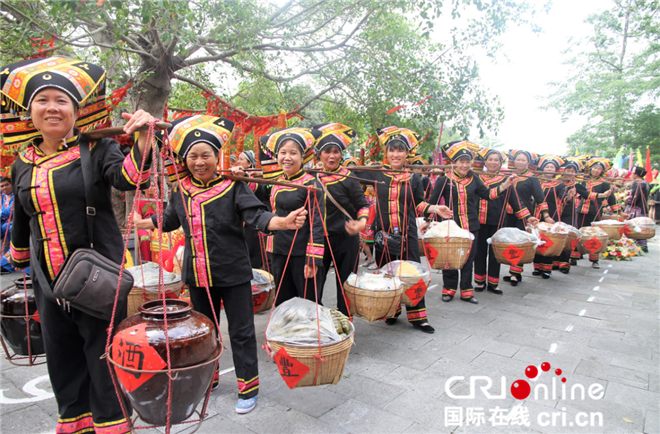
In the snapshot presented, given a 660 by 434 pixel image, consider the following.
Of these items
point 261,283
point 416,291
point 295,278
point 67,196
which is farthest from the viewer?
point 261,283

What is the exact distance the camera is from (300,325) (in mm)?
2607

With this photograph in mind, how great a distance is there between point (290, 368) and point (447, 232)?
2.48m

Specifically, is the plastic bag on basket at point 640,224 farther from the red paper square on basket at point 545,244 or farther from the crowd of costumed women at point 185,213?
the crowd of costumed women at point 185,213

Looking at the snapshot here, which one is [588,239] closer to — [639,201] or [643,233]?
[643,233]

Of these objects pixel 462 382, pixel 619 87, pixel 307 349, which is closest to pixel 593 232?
pixel 462 382

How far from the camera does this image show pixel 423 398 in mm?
2877

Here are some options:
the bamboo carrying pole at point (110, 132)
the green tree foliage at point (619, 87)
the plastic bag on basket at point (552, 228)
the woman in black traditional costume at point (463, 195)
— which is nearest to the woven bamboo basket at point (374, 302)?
the bamboo carrying pole at point (110, 132)

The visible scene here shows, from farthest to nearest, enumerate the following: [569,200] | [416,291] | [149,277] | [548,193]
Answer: [569,200]
[548,193]
[416,291]
[149,277]

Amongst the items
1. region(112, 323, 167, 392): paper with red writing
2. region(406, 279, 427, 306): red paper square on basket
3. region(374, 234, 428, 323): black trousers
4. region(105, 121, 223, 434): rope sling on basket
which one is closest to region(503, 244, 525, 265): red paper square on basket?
region(374, 234, 428, 323): black trousers

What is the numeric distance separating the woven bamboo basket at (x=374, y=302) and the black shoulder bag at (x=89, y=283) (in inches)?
69.5

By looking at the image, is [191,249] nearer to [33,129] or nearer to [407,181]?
[33,129]

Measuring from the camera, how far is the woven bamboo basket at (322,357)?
7.68 ft

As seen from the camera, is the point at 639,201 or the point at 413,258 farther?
the point at 639,201

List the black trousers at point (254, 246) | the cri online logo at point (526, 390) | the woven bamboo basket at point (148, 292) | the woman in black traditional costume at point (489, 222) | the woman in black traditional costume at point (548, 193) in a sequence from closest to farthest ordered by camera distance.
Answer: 1. the cri online logo at point (526, 390)
2. the woven bamboo basket at point (148, 292)
3. the black trousers at point (254, 246)
4. the woman in black traditional costume at point (489, 222)
5. the woman in black traditional costume at point (548, 193)
